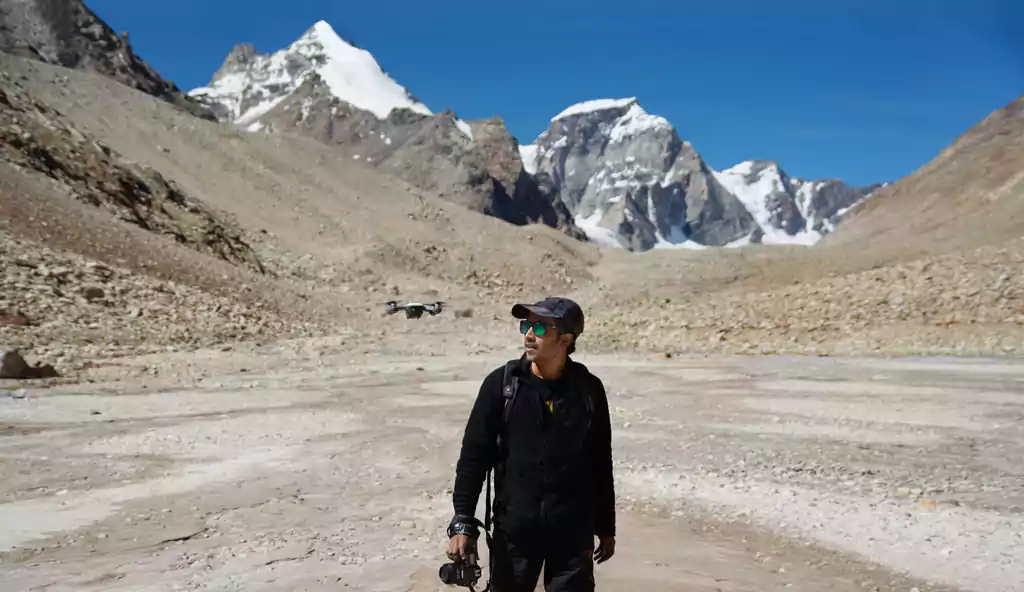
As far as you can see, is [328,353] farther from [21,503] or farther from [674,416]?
[21,503]

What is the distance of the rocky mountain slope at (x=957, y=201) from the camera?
170 feet

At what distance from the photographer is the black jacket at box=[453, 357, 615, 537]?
4.13 metres

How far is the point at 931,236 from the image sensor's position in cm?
5634

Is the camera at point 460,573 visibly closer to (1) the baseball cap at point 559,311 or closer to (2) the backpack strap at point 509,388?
(2) the backpack strap at point 509,388

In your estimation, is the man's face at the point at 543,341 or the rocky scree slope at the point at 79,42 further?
the rocky scree slope at the point at 79,42

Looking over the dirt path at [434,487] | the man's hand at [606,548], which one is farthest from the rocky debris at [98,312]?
the man's hand at [606,548]

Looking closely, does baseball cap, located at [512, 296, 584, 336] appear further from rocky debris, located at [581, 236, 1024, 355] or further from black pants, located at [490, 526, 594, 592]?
rocky debris, located at [581, 236, 1024, 355]

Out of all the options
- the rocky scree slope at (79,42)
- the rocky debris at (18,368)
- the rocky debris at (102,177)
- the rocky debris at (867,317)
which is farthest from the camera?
the rocky scree slope at (79,42)

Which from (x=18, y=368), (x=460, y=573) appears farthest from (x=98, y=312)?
(x=460, y=573)

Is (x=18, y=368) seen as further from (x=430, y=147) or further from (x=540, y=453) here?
(x=430, y=147)

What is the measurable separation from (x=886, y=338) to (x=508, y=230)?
42.7 m

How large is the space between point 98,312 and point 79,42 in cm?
8770

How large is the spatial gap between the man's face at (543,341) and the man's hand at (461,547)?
0.94m

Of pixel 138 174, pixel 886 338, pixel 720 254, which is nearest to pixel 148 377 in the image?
pixel 886 338
